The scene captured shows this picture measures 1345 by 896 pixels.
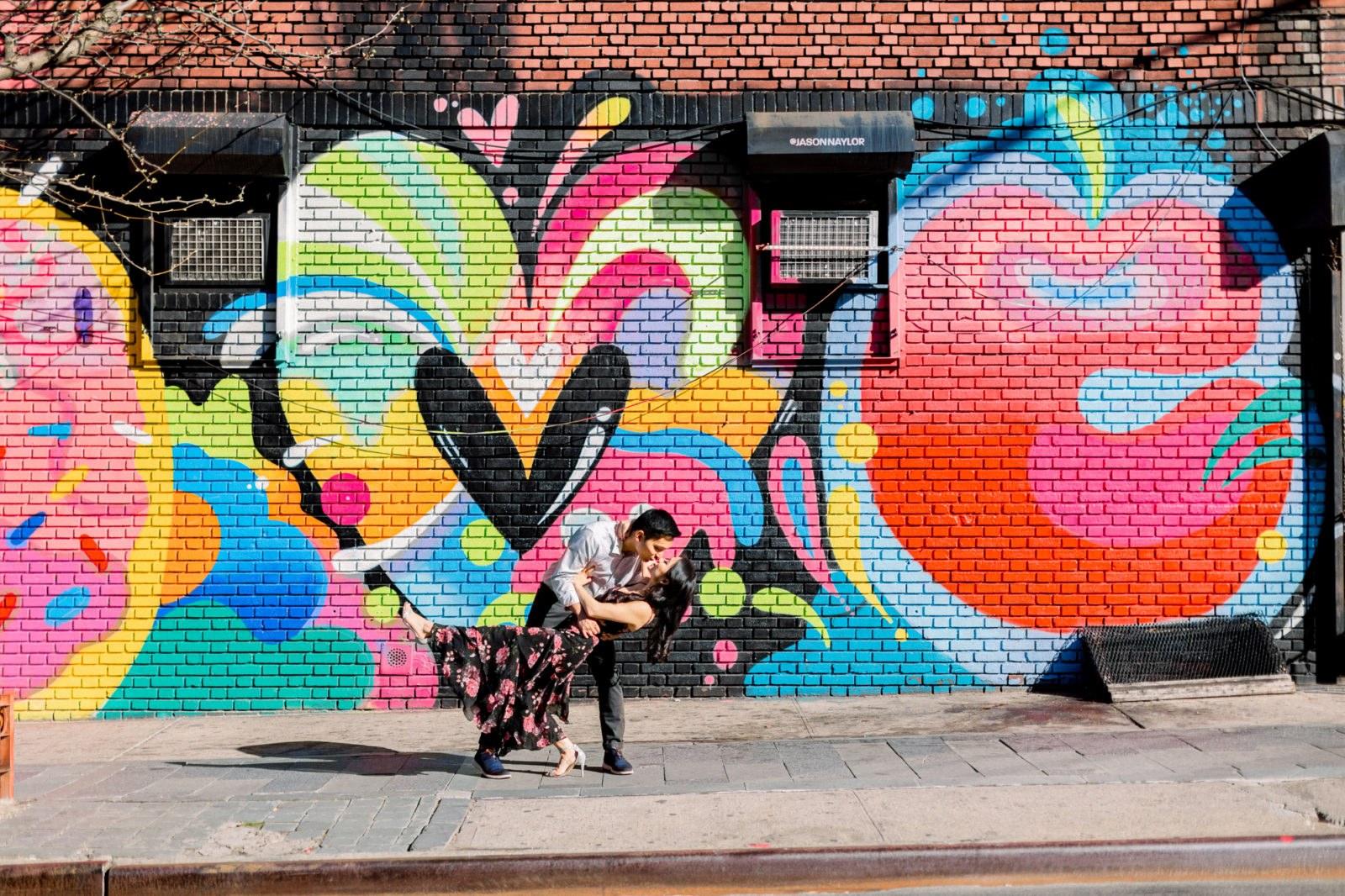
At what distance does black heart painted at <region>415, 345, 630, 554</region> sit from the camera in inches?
332

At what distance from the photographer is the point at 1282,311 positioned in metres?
8.54

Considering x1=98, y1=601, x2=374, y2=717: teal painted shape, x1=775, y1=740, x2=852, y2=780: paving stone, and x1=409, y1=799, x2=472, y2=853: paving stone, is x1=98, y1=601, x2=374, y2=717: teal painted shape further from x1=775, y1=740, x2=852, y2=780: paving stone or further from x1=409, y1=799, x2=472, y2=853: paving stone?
x1=775, y1=740, x2=852, y2=780: paving stone

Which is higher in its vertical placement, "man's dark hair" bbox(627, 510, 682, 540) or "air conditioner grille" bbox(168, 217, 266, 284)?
"air conditioner grille" bbox(168, 217, 266, 284)

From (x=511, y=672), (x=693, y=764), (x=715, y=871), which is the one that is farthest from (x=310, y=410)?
(x=715, y=871)

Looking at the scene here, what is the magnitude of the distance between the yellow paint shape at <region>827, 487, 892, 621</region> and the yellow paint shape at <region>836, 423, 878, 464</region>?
0.88 feet

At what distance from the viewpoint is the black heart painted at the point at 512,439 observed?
8430mm

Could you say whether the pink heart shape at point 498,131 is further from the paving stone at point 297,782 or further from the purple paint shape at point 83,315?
the paving stone at point 297,782

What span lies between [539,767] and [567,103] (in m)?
4.60

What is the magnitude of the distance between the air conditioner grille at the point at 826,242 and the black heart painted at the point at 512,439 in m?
1.45

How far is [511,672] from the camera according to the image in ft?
20.9

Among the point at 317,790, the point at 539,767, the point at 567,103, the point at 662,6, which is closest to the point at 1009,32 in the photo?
the point at 662,6

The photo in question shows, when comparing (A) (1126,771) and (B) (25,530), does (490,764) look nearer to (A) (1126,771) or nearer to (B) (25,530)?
(A) (1126,771)

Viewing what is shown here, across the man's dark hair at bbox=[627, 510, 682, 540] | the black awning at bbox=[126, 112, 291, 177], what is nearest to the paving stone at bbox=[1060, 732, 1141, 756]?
the man's dark hair at bbox=[627, 510, 682, 540]

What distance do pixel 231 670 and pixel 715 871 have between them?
184 inches
